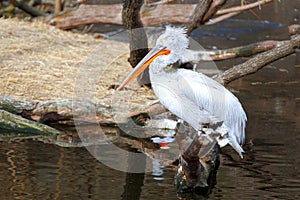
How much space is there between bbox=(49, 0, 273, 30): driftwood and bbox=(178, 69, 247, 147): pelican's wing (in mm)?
4034

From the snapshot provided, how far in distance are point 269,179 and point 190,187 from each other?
0.61 metres

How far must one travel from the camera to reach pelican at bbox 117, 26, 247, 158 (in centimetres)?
405

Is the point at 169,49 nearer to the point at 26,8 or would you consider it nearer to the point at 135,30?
the point at 135,30

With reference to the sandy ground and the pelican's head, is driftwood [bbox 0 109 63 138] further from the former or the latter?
the pelican's head

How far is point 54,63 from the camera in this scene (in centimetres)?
722

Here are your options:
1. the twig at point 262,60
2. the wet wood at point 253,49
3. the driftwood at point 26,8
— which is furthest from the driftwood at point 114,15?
the twig at point 262,60

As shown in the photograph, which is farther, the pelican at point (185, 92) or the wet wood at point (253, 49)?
the wet wood at point (253, 49)

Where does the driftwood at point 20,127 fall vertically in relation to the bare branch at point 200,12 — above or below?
below

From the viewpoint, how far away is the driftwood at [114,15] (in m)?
8.51

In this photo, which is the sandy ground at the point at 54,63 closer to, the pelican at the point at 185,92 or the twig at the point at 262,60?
the twig at the point at 262,60

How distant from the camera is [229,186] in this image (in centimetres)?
432

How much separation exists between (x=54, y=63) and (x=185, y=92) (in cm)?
333

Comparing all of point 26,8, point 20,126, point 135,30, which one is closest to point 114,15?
point 26,8

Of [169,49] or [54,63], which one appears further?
[54,63]
